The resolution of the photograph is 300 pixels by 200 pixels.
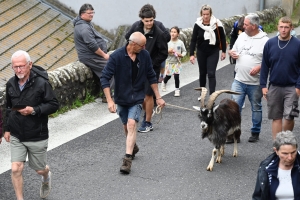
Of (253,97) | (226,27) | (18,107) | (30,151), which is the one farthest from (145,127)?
(226,27)

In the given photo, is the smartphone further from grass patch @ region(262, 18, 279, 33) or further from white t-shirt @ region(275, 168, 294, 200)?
grass patch @ region(262, 18, 279, 33)

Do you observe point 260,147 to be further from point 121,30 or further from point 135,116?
point 121,30

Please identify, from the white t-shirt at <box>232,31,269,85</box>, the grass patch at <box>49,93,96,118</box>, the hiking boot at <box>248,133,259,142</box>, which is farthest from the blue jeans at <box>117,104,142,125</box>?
the grass patch at <box>49,93,96,118</box>

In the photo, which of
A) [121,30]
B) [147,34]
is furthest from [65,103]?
[121,30]

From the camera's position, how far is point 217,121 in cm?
891

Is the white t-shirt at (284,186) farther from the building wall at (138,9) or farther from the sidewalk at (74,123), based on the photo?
the building wall at (138,9)

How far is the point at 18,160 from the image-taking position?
7.36m

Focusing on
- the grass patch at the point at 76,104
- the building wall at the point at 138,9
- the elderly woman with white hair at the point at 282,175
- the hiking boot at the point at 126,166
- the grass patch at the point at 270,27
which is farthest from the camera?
the grass patch at the point at 270,27

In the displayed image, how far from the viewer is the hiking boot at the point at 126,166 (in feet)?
28.2

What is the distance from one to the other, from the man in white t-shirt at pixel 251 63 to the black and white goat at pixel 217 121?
0.64 meters

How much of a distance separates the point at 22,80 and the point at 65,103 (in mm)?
4314

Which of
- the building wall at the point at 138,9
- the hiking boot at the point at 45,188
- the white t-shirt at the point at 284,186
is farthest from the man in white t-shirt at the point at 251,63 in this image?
the building wall at the point at 138,9

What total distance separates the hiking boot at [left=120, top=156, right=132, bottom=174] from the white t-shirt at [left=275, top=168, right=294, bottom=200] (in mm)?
2981

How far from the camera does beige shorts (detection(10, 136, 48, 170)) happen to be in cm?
738
